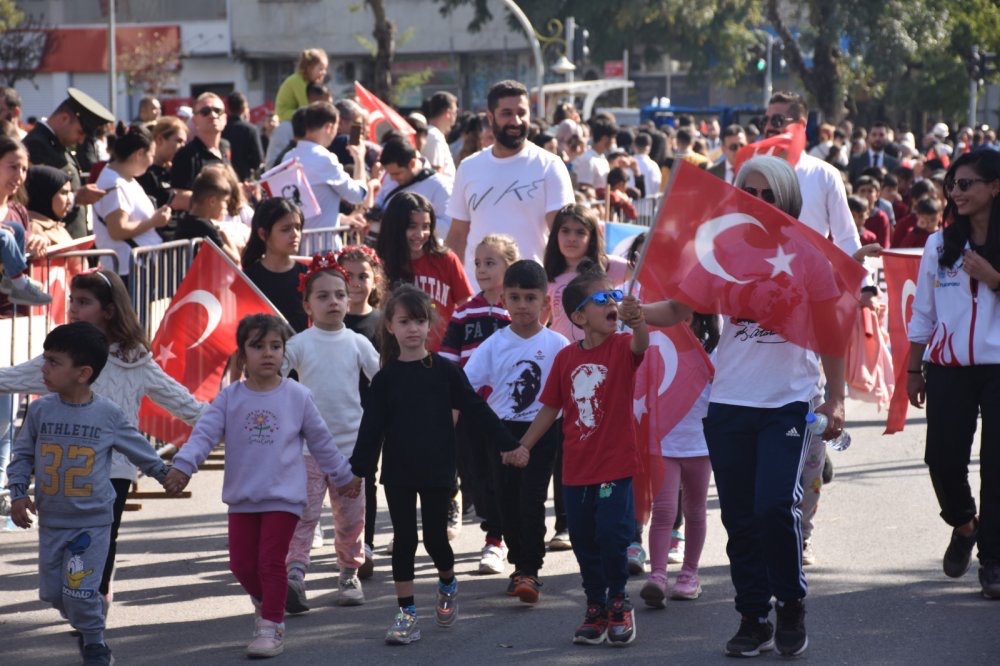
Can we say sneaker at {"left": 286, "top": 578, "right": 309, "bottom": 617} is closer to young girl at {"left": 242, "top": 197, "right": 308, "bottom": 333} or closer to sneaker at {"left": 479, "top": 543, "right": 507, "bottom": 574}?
sneaker at {"left": 479, "top": 543, "right": 507, "bottom": 574}

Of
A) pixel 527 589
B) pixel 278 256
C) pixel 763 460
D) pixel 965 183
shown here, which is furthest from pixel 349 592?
pixel 965 183

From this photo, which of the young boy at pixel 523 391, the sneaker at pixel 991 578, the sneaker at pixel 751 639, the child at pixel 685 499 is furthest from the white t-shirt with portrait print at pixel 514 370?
the sneaker at pixel 991 578

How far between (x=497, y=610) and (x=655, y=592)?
705 mm

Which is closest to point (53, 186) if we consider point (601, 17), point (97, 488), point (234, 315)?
point (234, 315)

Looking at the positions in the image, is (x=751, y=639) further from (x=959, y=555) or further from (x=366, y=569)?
(x=366, y=569)

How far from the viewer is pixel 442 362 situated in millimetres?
6617

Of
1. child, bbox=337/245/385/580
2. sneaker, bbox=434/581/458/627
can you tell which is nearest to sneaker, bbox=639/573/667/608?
sneaker, bbox=434/581/458/627

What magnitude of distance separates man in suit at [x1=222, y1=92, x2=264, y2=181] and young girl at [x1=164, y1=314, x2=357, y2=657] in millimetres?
8588

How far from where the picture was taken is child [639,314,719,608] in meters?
7.05

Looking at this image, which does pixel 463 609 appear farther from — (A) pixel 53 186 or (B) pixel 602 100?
(B) pixel 602 100

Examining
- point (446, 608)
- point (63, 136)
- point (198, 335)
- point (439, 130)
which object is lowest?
point (446, 608)

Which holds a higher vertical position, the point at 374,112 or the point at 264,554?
the point at 374,112

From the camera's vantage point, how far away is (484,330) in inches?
305

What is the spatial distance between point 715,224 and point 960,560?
2180 mm
